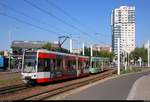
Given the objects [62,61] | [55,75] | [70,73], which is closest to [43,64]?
[55,75]

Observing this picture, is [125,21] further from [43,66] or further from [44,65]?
[43,66]

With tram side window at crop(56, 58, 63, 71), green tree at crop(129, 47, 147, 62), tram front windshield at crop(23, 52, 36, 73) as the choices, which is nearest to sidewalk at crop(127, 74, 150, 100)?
tram front windshield at crop(23, 52, 36, 73)

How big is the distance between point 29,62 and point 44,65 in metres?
1.30

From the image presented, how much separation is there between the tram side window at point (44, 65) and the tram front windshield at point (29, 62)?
0.46m

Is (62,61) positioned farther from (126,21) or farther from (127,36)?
(127,36)

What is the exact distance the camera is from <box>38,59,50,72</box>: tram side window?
2759 centimetres

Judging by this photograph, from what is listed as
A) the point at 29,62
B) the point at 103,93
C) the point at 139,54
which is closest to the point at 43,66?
the point at 29,62

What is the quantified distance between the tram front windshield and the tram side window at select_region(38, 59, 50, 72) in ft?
1.51

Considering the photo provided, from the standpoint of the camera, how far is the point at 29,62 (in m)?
27.5

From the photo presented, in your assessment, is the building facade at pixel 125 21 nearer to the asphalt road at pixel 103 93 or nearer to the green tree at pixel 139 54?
the green tree at pixel 139 54

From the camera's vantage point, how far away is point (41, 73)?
1089 inches

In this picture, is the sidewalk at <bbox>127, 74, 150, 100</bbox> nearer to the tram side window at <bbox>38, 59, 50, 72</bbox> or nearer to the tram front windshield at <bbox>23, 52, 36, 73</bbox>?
the tram side window at <bbox>38, 59, 50, 72</bbox>

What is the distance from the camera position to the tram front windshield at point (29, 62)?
27330mm

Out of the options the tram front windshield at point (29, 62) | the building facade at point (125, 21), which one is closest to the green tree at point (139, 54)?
the building facade at point (125, 21)
